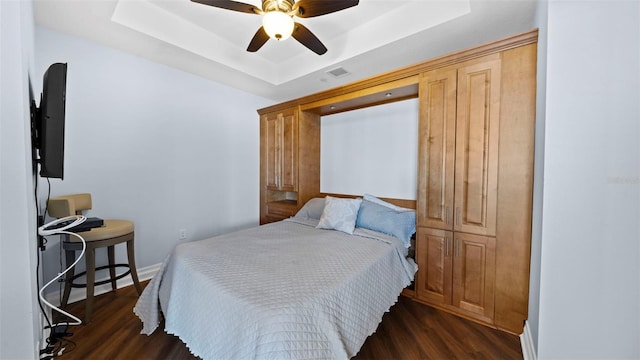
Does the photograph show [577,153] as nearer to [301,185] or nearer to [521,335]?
[521,335]

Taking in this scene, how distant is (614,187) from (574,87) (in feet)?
1.51

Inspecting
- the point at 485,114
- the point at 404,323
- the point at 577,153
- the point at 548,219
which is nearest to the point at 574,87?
the point at 577,153

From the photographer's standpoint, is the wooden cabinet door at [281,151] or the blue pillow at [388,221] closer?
the blue pillow at [388,221]

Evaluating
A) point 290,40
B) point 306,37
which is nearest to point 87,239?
point 306,37

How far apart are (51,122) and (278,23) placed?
1.33 meters

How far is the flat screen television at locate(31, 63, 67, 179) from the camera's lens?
3.66 feet

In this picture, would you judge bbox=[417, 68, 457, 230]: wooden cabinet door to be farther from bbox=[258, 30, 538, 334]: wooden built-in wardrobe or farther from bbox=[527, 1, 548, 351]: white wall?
bbox=[527, 1, 548, 351]: white wall

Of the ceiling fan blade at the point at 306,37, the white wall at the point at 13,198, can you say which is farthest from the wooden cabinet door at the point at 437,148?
the white wall at the point at 13,198

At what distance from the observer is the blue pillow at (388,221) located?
2258 mm

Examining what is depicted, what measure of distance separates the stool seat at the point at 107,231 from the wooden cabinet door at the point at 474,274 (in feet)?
9.27

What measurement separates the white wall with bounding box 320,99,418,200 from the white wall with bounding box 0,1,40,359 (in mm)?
2741

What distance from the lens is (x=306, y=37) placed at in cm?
186

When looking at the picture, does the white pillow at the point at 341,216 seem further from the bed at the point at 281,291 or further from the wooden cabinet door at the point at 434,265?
the wooden cabinet door at the point at 434,265

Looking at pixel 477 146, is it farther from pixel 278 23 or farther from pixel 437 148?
pixel 278 23
